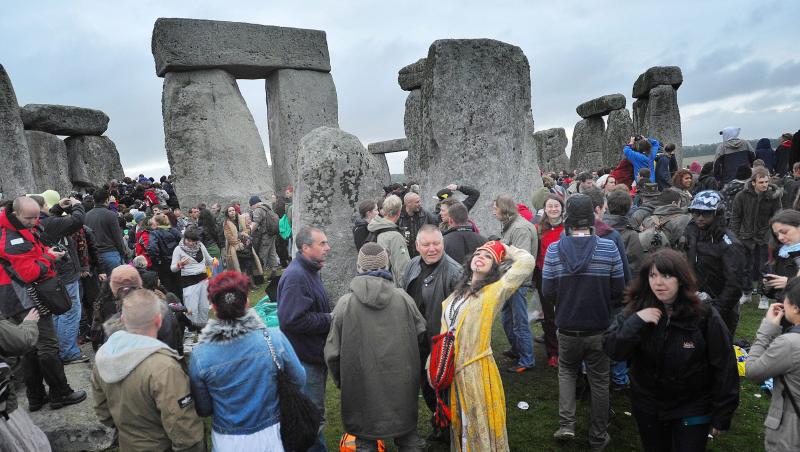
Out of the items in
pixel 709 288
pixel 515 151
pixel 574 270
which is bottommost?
pixel 709 288

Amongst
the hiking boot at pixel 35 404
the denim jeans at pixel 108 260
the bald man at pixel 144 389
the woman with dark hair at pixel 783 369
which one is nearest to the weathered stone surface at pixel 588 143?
the denim jeans at pixel 108 260

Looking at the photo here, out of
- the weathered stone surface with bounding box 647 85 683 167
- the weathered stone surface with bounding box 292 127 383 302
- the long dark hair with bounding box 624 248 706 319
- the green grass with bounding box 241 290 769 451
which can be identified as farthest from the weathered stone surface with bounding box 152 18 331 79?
the weathered stone surface with bounding box 647 85 683 167

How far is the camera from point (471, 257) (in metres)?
3.19

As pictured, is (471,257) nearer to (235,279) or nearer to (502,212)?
(235,279)

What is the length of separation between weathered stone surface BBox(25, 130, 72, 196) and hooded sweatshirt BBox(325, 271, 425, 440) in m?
14.8

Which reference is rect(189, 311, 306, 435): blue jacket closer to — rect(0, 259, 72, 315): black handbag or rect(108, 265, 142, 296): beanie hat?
rect(108, 265, 142, 296): beanie hat

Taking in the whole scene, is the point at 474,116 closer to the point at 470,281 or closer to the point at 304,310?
the point at 470,281

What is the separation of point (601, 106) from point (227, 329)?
791 inches

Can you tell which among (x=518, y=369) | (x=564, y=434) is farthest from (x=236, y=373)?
(x=518, y=369)

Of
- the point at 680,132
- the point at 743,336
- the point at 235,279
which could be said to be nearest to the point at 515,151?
the point at 743,336

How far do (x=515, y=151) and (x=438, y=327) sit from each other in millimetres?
4937

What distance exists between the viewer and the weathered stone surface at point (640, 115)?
56.2ft

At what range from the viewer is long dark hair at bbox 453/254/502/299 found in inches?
120

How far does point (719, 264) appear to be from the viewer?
382 cm
